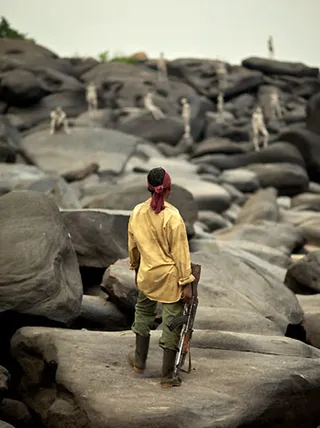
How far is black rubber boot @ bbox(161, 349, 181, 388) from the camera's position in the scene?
4.50m

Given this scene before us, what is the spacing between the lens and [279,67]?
4400 cm

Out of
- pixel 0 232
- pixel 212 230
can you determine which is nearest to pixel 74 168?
pixel 212 230

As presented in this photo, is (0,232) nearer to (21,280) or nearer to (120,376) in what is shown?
(21,280)

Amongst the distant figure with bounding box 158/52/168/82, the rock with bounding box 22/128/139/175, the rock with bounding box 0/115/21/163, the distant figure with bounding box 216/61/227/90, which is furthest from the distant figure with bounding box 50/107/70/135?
the distant figure with bounding box 216/61/227/90

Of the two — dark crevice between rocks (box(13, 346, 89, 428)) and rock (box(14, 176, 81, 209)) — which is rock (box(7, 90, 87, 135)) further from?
dark crevice between rocks (box(13, 346, 89, 428))

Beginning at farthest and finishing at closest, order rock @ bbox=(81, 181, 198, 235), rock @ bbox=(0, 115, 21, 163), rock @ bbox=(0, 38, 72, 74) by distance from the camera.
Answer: rock @ bbox=(0, 38, 72, 74), rock @ bbox=(0, 115, 21, 163), rock @ bbox=(81, 181, 198, 235)

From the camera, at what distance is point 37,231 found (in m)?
6.06

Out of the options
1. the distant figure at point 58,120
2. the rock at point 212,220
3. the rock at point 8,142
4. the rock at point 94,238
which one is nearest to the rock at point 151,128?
the distant figure at point 58,120

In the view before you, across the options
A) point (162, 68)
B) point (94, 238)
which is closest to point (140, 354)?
point (94, 238)

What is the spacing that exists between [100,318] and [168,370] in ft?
7.13

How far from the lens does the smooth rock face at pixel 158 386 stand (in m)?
4.14

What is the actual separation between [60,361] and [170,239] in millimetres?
1324

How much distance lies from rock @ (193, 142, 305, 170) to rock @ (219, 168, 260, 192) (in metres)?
1.70

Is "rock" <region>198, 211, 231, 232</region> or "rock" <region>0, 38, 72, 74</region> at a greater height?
"rock" <region>0, 38, 72, 74</region>
